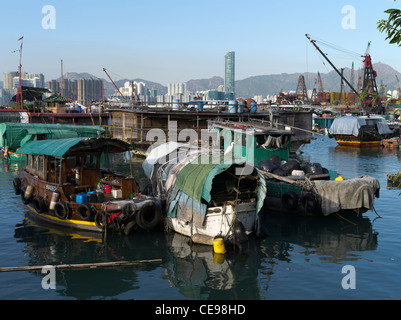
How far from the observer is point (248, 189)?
1602 cm

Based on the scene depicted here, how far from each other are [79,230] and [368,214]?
15342 mm

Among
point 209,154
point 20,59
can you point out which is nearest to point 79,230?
point 209,154

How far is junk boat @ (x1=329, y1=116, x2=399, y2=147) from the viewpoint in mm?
54938

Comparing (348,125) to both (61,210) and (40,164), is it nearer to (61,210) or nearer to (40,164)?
(40,164)

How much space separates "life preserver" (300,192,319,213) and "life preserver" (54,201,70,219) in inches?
444

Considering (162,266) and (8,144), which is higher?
(8,144)

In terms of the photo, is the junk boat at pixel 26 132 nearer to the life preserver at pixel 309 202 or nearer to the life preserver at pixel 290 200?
the life preserver at pixel 290 200

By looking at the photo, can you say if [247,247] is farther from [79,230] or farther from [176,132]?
[176,132]

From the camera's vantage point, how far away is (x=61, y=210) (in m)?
16.7

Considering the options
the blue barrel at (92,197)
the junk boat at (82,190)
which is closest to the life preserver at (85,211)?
the junk boat at (82,190)

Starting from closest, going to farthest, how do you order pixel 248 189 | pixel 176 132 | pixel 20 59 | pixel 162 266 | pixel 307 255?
pixel 162 266
pixel 307 255
pixel 248 189
pixel 176 132
pixel 20 59

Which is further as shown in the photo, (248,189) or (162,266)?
(248,189)

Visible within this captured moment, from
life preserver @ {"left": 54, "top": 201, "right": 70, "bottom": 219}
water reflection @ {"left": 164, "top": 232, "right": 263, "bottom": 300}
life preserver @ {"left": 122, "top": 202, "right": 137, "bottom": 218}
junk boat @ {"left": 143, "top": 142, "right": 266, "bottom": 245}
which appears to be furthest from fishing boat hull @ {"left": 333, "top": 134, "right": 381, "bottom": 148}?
life preserver @ {"left": 54, "top": 201, "right": 70, "bottom": 219}

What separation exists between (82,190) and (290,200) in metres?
10.4
